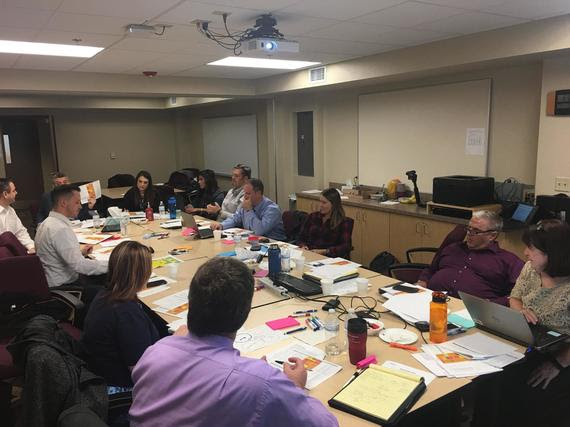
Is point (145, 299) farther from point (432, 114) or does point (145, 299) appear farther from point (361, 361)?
point (432, 114)

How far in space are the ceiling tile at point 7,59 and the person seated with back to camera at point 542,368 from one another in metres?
4.71

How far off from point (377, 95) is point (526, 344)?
175 inches

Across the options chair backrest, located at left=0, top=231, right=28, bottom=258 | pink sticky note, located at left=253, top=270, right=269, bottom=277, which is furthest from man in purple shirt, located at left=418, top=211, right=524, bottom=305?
chair backrest, located at left=0, top=231, right=28, bottom=258

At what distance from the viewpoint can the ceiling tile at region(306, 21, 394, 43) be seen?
357cm

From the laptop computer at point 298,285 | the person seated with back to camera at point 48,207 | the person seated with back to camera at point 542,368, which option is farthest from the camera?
the person seated with back to camera at point 48,207

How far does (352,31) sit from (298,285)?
2255 millimetres

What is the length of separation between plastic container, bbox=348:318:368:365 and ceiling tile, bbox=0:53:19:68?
14.1ft

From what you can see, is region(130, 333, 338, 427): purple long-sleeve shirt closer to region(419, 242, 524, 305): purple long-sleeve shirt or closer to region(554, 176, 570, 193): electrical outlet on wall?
region(419, 242, 524, 305): purple long-sleeve shirt

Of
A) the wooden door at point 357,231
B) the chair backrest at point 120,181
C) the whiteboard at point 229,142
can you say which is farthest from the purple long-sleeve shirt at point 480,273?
the chair backrest at point 120,181

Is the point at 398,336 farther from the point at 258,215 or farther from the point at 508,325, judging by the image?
the point at 258,215

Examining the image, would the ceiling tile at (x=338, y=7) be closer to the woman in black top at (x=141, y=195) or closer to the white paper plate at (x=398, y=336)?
the white paper plate at (x=398, y=336)

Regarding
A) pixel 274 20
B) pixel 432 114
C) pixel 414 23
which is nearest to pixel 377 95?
pixel 432 114

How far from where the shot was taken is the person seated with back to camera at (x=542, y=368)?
203 centimetres

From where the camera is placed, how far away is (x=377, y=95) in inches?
232
